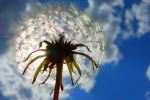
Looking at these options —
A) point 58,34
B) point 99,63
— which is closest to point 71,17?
point 58,34

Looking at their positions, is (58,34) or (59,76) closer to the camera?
(59,76)

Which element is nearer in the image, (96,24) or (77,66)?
(77,66)

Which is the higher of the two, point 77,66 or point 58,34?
point 58,34

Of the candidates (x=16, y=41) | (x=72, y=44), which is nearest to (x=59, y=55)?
(x=72, y=44)


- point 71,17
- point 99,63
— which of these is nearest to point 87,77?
point 99,63

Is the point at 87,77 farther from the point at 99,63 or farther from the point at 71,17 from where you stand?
the point at 71,17

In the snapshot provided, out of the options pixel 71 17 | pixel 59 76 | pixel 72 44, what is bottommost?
pixel 59 76

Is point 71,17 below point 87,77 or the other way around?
the other way around

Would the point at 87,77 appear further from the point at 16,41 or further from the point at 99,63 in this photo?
the point at 16,41
